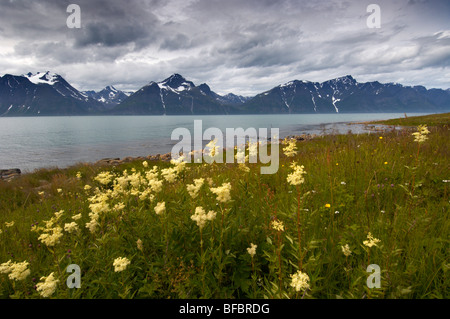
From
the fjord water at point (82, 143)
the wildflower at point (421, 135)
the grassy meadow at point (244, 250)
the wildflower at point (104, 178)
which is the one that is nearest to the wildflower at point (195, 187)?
the grassy meadow at point (244, 250)

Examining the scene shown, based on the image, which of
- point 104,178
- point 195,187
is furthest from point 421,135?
point 104,178

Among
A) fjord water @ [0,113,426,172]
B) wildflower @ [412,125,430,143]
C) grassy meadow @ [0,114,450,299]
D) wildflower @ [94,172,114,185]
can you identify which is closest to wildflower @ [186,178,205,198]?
grassy meadow @ [0,114,450,299]

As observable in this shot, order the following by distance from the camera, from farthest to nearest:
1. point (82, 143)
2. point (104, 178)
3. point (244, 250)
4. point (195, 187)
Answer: point (82, 143)
point (104, 178)
point (244, 250)
point (195, 187)

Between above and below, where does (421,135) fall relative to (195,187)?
above

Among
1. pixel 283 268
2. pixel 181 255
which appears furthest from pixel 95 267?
pixel 283 268

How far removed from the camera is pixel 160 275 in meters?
2.38

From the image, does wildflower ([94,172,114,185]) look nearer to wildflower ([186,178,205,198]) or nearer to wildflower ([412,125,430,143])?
wildflower ([186,178,205,198])

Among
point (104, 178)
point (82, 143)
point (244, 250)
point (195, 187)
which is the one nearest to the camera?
point (195, 187)

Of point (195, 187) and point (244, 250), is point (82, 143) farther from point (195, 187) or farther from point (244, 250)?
point (244, 250)

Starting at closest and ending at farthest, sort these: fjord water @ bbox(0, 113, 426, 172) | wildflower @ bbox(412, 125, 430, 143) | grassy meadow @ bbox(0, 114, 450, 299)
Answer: grassy meadow @ bbox(0, 114, 450, 299)
wildflower @ bbox(412, 125, 430, 143)
fjord water @ bbox(0, 113, 426, 172)
